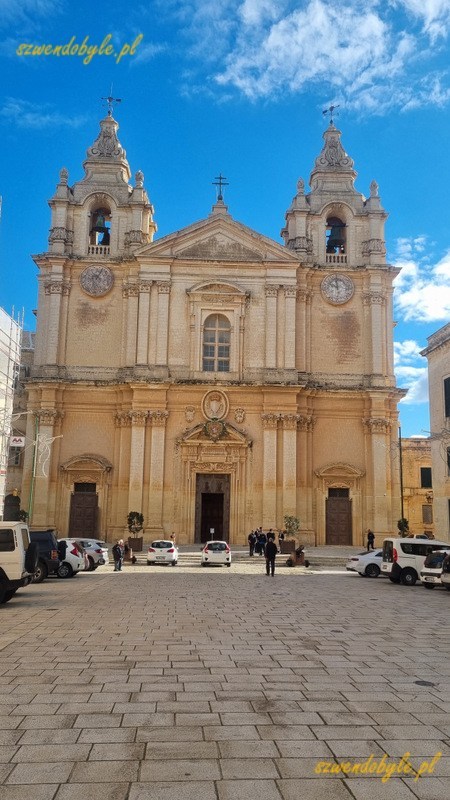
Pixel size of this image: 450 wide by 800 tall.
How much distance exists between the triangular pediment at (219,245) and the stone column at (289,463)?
8840mm

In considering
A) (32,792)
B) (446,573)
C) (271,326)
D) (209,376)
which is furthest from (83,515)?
(32,792)

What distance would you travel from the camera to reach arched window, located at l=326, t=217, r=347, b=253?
39.2 metres

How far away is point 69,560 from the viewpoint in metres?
22.3

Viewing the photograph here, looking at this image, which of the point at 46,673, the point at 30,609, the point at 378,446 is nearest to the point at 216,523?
the point at 378,446

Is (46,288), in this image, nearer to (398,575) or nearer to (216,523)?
(216,523)

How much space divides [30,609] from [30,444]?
70.5 ft

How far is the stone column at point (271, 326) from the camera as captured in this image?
35.3 meters

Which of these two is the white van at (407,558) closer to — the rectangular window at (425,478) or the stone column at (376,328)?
the stone column at (376,328)

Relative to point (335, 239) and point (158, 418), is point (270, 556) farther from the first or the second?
point (335, 239)

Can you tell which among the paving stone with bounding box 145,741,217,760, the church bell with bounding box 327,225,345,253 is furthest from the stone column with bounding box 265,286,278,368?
the paving stone with bounding box 145,741,217,760

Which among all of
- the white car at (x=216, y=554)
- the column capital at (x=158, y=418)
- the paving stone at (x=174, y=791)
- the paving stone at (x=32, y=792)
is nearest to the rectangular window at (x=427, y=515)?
the column capital at (x=158, y=418)

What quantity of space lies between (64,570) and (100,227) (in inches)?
889

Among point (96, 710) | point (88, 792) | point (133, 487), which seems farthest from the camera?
point (133, 487)

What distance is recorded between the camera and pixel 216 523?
34812 mm
